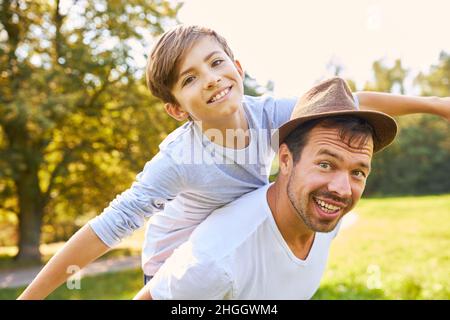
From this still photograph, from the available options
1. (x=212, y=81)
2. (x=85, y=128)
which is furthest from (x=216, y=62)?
(x=85, y=128)

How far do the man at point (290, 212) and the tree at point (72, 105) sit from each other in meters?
9.89

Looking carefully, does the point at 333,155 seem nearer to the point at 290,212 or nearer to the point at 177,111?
the point at 290,212

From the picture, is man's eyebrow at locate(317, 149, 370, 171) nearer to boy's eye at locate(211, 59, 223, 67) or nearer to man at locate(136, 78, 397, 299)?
man at locate(136, 78, 397, 299)

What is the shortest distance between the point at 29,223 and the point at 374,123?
46.5 feet

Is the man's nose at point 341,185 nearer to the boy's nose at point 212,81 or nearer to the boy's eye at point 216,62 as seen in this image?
the boy's nose at point 212,81

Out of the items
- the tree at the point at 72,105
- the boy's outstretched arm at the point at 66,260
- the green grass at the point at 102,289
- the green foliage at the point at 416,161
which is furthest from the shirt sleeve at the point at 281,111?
the green foliage at the point at 416,161

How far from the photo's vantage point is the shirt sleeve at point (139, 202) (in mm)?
2557

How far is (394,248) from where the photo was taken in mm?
11164

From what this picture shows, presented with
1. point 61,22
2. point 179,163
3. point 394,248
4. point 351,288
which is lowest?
point 394,248

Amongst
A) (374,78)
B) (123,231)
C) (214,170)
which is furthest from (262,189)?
(374,78)

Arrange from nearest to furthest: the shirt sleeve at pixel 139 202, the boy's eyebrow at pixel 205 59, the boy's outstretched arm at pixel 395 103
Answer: the shirt sleeve at pixel 139 202 → the boy's eyebrow at pixel 205 59 → the boy's outstretched arm at pixel 395 103

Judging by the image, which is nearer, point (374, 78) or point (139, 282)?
point (139, 282)
